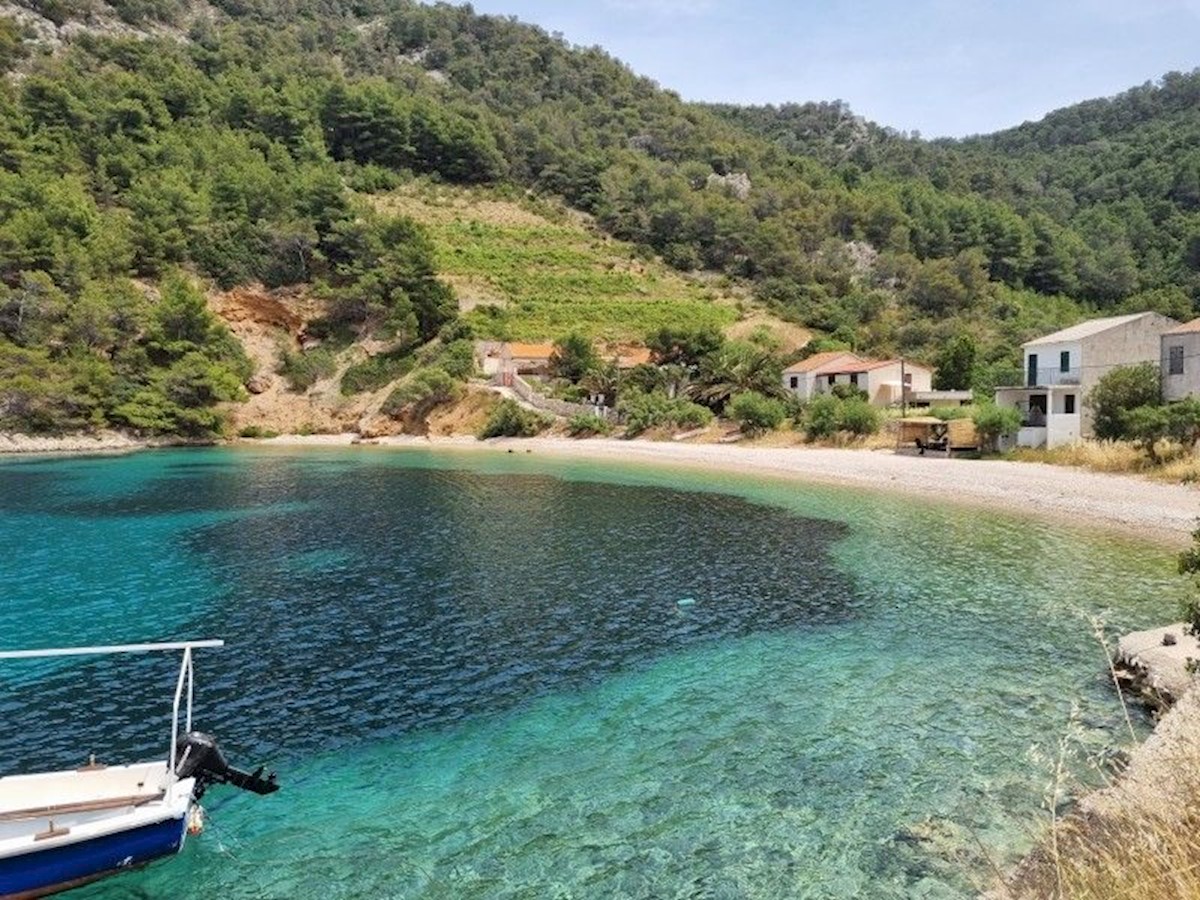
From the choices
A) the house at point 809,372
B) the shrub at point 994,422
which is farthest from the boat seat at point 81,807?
the house at point 809,372

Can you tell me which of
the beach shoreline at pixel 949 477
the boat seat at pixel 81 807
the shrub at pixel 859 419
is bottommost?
the boat seat at pixel 81 807

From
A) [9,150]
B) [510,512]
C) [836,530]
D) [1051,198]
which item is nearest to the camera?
[836,530]

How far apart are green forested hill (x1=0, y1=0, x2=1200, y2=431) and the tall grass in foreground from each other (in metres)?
68.4

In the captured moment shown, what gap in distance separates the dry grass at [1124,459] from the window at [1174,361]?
13.8 feet

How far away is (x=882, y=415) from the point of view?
54.2m

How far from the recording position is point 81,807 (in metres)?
7.67

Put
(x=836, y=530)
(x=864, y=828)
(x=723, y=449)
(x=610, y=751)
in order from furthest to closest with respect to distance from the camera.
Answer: (x=723, y=449)
(x=836, y=530)
(x=610, y=751)
(x=864, y=828)

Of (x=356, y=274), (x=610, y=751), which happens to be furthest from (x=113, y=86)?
(x=610, y=751)

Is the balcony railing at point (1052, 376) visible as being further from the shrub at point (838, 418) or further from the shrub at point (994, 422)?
the shrub at point (838, 418)

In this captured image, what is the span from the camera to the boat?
7.27m

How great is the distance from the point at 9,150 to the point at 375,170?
4227cm

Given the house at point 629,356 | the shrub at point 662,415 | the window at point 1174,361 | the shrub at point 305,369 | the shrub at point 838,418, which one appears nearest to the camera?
the window at point 1174,361

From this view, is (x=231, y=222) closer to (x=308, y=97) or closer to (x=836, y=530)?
(x=308, y=97)

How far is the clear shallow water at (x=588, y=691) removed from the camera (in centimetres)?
885
